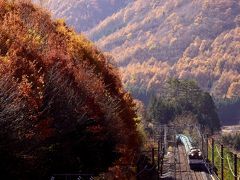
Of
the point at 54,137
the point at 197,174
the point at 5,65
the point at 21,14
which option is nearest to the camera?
the point at 5,65

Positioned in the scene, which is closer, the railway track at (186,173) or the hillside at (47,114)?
the hillside at (47,114)

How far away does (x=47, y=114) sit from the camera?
105 feet

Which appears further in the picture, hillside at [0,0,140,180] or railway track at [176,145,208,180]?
railway track at [176,145,208,180]

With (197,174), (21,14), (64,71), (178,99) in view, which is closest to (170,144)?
(197,174)

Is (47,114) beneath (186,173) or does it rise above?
above

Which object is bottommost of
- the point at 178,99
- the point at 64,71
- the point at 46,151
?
the point at 46,151

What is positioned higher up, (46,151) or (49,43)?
(49,43)

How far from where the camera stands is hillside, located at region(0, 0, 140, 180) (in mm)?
25781

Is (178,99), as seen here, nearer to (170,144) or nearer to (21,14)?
(170,144)

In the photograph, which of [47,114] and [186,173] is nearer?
[47,114]

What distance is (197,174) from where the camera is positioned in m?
70.6

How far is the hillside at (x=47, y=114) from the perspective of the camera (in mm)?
25781

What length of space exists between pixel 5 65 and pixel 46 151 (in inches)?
227

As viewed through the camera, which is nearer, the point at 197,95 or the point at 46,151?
the point at 46,151
